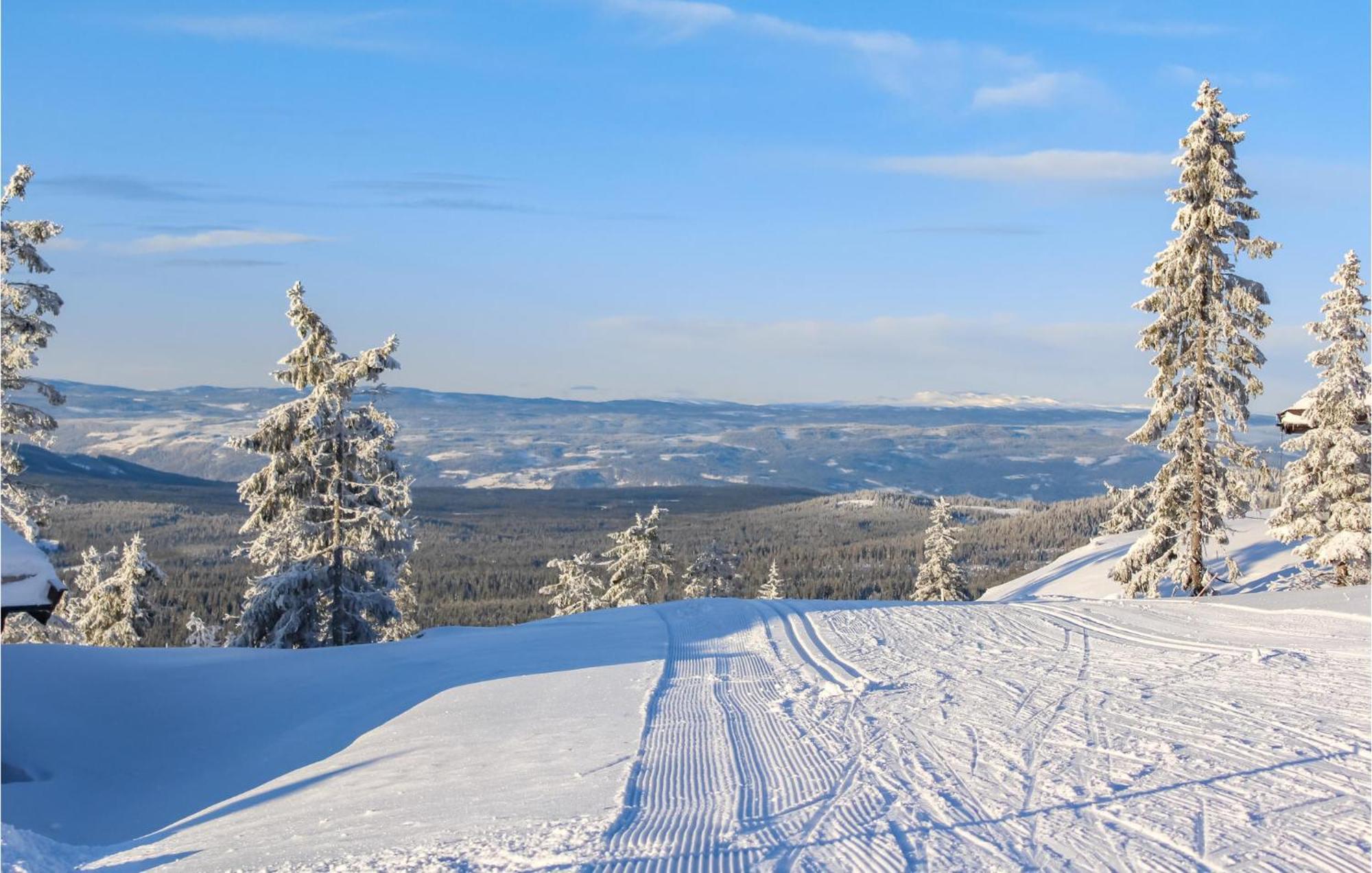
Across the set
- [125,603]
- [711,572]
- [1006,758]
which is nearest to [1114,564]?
[711,572]

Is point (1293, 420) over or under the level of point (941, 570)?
over

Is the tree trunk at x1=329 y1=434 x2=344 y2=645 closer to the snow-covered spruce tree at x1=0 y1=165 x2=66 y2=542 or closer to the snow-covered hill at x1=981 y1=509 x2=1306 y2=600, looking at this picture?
the snow-covered spruce tree at x1=0 y1=165 x2=66 y2=542

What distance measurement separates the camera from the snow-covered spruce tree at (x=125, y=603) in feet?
91.2

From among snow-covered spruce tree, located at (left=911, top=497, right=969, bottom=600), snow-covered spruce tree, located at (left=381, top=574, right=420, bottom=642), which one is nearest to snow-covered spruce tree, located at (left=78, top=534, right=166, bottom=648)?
snow-covered spruce tree, located at (left=381, top=574, right=420, bottom=642)

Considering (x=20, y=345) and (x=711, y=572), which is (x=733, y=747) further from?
(x=711, y=572)

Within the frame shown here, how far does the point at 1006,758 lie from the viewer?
7.85 m

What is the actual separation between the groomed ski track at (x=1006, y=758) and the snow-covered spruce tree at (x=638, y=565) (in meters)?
23.2

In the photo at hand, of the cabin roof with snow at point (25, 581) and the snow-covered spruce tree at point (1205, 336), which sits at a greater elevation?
the snow-covered spruce tree at point (1205, 336)

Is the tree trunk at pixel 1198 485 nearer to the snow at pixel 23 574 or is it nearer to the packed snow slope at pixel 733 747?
the packed snow slope at pixel 733 747

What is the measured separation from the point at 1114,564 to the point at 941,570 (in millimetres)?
10263

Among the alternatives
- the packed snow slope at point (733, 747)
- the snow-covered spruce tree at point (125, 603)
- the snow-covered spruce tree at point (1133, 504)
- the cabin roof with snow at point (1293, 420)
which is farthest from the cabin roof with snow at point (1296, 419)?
the snow-covered spruce tree at point (125, 603)

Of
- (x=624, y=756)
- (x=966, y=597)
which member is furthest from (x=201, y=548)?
(x=624, y=756)

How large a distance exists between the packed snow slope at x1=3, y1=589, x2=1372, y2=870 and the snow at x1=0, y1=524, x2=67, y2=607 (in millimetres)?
2120

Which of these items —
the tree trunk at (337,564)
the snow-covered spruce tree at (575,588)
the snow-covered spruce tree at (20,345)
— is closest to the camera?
the snow-covered spruce tree at (20,345)
